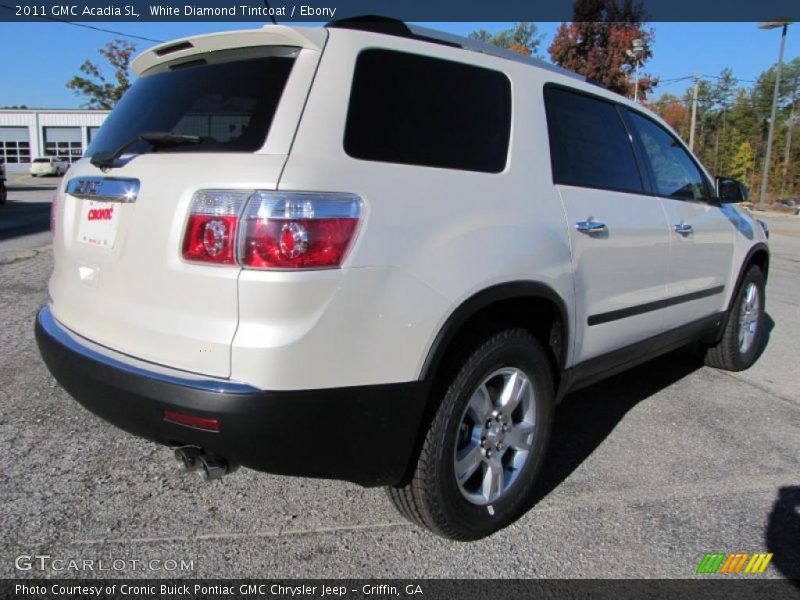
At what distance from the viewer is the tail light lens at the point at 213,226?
195 centimetres

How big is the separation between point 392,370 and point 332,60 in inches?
40.9

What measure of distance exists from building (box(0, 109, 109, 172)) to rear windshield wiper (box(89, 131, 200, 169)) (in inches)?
2501

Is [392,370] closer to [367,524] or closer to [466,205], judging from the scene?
[466,205]

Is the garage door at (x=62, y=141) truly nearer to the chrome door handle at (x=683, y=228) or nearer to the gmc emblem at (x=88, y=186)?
the gmc emblem at (x=88, y=186)

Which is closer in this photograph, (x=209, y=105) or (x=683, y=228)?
(x=209, y=105)

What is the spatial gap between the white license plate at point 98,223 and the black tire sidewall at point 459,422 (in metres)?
1.34

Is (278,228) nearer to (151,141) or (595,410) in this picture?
(151,141)

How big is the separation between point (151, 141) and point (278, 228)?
73cm

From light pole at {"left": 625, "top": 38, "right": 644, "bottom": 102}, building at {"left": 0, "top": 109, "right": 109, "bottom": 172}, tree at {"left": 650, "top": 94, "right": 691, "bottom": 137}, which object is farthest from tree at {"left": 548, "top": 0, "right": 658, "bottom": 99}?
building at {"left": 0, "top": 109, "right": 109, "bottom": 172}

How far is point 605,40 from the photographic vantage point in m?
27.8

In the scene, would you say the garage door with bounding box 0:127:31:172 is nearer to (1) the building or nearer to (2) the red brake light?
(1) the building

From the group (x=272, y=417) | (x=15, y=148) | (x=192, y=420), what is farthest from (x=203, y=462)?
(x=15, y=148)

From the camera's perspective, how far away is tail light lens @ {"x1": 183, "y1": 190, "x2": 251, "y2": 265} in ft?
6.39

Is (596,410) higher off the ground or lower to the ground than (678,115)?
lower
